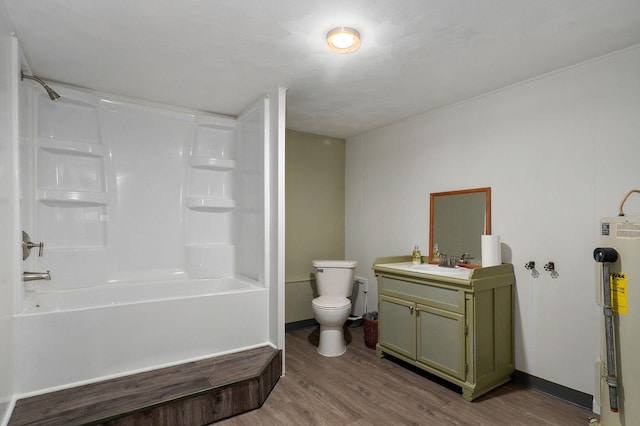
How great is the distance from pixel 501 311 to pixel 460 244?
65 centimetres

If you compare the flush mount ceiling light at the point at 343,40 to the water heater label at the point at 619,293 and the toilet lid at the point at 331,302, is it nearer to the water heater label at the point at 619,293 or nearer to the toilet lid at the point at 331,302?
the water heater label at the point at 619,293

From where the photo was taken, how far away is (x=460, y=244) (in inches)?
121

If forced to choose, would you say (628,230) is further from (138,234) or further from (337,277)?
(138,234)

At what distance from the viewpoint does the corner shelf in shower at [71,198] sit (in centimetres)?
279

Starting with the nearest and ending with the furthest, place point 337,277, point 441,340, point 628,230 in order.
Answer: point 628,230, point 441,340, point 337,277

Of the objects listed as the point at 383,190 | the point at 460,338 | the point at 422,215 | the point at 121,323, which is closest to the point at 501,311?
the point at 460,338

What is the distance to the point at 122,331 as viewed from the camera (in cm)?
238

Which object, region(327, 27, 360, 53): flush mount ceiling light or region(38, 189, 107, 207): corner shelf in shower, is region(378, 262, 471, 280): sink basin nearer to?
region(327, 27, 360, 53): flush mount ceiling light

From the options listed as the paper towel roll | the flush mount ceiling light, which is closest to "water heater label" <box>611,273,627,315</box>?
the paper towel roll

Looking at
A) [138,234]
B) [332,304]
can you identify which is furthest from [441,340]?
[138,234]

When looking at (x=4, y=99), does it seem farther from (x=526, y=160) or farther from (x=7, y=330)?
(x=526, y=160)

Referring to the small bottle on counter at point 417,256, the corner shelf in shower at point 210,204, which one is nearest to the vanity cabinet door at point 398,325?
the small bottle on counter at point 417,256

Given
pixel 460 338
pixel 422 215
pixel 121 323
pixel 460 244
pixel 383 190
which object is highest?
pixel 383 190

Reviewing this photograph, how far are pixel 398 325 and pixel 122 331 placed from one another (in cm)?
211
